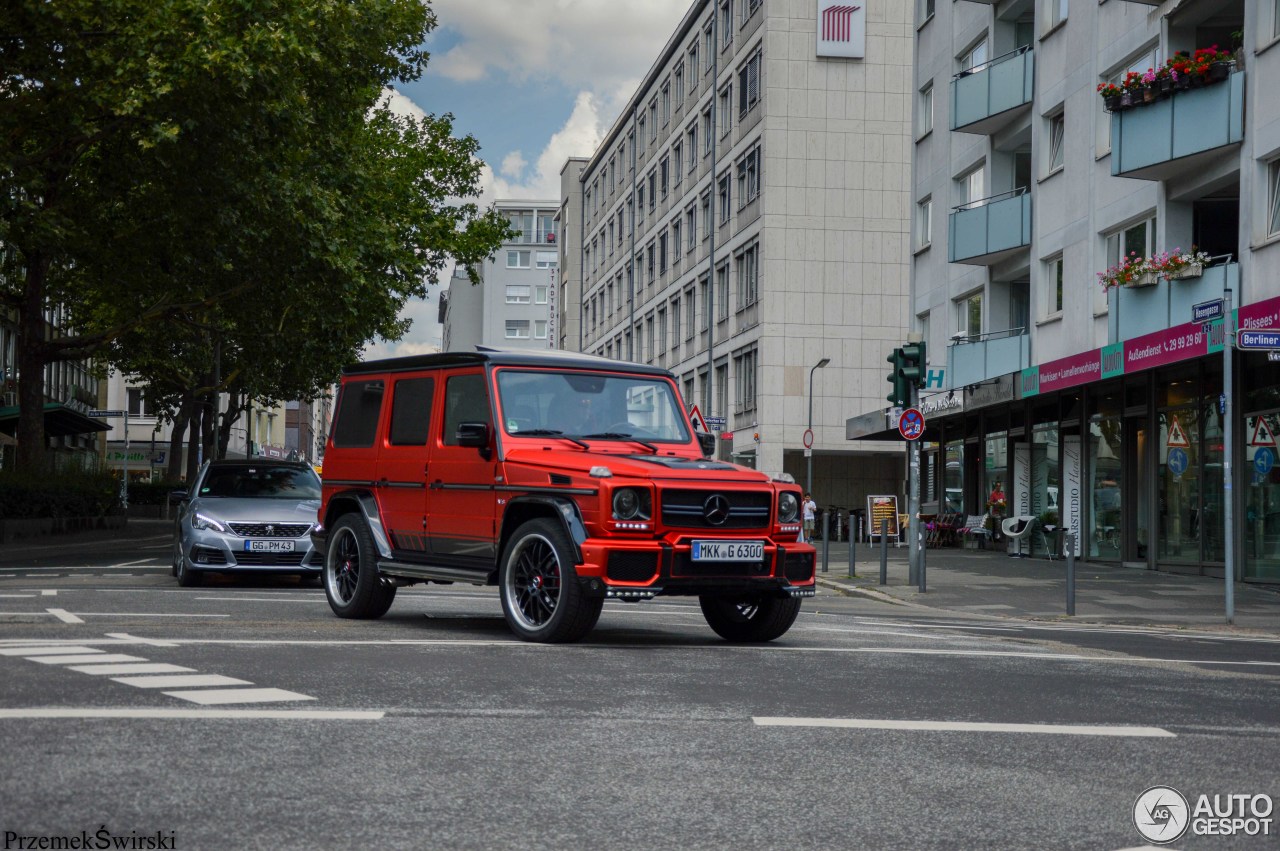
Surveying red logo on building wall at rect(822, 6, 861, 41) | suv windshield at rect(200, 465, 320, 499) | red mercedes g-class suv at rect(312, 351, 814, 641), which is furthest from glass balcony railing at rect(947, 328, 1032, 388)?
red logo on building wall at rect(822, 6, 861, 41)

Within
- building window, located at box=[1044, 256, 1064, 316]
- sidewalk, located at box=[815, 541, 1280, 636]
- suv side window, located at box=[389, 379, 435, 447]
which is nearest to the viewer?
suv side window, located at box=[389, 379, 435, 447]

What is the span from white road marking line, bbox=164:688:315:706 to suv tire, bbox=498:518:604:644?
115 inches

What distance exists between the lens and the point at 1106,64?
28.7m

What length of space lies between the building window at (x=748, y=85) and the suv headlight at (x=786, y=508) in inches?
1838

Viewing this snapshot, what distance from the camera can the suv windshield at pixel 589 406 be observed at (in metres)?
11.2

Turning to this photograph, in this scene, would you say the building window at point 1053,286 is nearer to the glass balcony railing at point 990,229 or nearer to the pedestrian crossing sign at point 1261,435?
the glass balcony railing at point 990,229

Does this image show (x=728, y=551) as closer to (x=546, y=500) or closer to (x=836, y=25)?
(x=546, y=500)

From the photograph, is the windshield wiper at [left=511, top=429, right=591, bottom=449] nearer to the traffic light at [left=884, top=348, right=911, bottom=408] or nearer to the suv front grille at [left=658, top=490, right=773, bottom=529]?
the suv front grille at [left=658, top=490, right=773, bottom=529]

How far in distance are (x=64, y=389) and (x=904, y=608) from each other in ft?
214

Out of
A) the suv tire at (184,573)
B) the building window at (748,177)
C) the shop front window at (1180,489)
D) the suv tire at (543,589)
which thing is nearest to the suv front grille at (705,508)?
the suv tire at (543,589)

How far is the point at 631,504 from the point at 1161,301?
1761cm

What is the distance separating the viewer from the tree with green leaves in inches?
944

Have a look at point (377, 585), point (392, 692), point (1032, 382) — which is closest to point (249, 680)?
point (392, 692)

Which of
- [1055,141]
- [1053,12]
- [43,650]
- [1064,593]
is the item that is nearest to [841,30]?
[1053,12]
